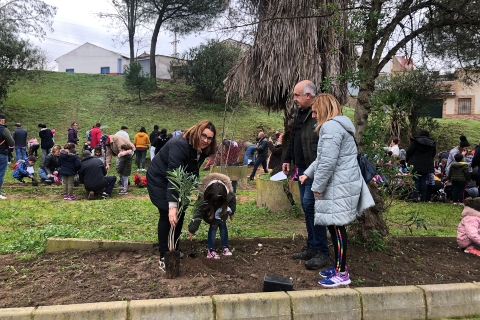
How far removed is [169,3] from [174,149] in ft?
87.2

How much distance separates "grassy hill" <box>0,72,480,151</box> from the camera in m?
20.7

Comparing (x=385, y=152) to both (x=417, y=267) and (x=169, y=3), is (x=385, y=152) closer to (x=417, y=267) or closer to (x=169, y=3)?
(x=417, y=267)

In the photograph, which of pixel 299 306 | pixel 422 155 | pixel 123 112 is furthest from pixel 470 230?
pixel 123 112

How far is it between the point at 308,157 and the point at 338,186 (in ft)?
2.58

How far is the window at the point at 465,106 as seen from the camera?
105ft

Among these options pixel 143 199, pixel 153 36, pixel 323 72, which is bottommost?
pixel 143 199

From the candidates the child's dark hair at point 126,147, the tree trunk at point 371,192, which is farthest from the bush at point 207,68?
the tree trunk at point 371,192

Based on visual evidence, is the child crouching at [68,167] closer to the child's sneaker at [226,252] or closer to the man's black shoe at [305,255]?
the child's sneaker at [226,252]

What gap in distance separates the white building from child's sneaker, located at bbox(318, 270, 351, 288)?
45.5 m

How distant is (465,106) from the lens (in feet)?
106

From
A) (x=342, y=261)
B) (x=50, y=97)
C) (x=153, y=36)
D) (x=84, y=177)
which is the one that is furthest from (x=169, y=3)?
(x=342, y=261)

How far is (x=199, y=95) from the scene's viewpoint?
2505 centimetres

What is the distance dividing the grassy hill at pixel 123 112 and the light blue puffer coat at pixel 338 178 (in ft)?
48.6

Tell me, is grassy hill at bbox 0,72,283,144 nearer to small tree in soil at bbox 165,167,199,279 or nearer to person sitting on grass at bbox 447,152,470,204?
person sitting on grass at bbox 447,152,470,204
